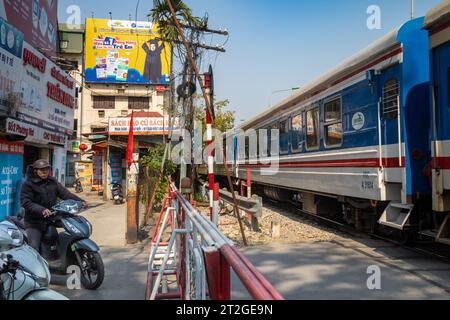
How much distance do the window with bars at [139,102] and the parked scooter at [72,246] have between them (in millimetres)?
35174

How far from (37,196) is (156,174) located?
721 centimetres

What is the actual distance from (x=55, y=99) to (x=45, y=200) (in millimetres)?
7878

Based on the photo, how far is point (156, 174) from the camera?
1274cm

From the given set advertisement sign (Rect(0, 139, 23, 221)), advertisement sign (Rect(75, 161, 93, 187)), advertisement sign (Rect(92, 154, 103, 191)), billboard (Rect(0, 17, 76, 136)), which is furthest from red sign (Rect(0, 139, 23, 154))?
advertisement sign (Rect(75, 161, 93, 187))

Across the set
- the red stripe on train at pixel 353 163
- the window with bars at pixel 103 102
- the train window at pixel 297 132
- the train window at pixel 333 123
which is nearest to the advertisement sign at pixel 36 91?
the train window at pixel 297 132

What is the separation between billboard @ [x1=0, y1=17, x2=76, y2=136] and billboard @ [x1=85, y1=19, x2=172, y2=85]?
2378 cm

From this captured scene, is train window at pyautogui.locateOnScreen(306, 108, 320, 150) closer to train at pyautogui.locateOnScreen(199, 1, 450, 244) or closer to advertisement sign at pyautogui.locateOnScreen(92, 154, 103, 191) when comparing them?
train at pyautogui.locateOnScreen(199, 1, 450, 244)

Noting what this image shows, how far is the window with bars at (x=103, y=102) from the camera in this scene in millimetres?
39281

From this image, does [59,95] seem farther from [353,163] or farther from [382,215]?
[382,215]

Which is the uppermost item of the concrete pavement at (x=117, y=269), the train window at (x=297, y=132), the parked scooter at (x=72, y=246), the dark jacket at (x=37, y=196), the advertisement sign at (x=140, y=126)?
the advertisement sign at (x=140, y=126)

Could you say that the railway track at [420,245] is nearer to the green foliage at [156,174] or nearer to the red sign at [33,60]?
the green foliage at [156,174]

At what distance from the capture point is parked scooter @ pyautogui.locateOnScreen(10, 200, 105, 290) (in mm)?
5055
